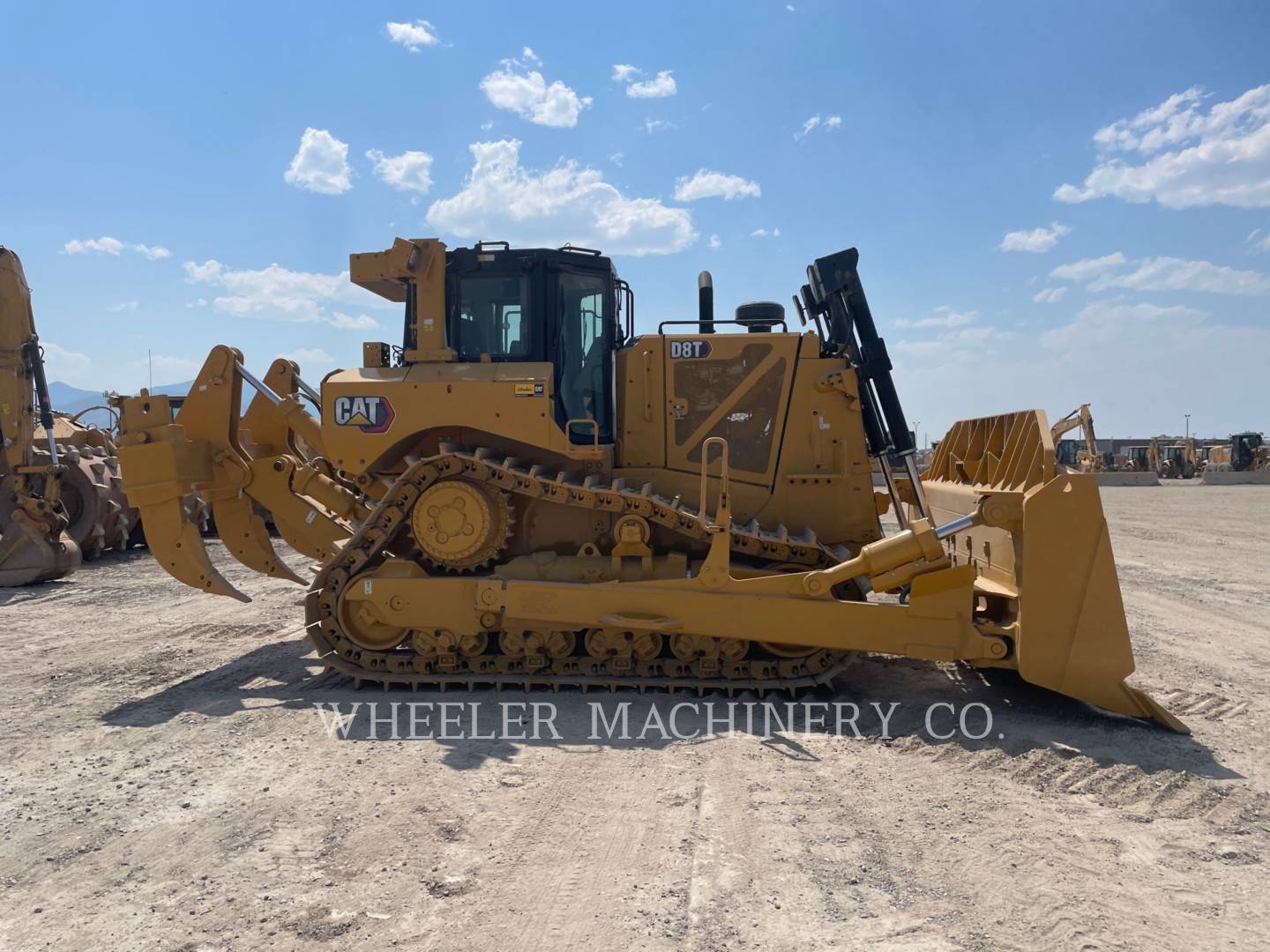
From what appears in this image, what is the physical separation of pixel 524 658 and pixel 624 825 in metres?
2.44

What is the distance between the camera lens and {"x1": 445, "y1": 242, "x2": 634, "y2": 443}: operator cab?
280 inches

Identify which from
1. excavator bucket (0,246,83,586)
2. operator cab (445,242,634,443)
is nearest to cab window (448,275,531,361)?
operator cab (445,242,634,443)

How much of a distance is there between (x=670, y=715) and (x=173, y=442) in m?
4.88

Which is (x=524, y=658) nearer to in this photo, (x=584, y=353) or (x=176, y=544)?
(x=584, y=353)

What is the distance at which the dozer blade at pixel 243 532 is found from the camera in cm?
791

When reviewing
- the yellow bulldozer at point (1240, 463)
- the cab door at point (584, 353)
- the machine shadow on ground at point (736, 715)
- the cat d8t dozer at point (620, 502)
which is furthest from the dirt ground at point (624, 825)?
the yellow bulldozer at point (1240, 463)

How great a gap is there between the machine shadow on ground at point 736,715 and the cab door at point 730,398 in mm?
2032

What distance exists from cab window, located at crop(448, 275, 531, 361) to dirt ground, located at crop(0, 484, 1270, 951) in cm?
293

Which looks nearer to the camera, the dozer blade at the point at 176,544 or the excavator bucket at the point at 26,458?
the dozer blade at the point at 176,544

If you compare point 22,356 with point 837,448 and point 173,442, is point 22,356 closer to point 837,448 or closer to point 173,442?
point 173,442

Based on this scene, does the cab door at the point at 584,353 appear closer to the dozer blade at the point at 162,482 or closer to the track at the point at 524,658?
the track at the point at 524,658

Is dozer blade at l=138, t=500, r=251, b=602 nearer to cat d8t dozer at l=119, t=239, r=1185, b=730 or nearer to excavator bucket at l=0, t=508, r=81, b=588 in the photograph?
cat d8t dozer at l=119, t=239, r=1185, b=730

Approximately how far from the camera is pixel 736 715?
20.3 ft

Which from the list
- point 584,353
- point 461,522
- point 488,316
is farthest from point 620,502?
point 488,316
